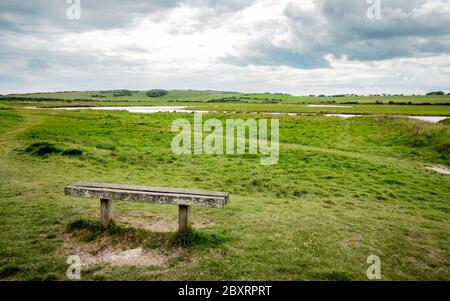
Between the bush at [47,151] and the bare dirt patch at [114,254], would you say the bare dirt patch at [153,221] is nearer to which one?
the bare dirt patch at [114,254]

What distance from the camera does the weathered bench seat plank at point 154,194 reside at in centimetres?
730

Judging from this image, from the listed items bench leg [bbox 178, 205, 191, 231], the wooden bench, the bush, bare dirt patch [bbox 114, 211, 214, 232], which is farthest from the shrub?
bench leg [bbox 178, 205, 191, 231]

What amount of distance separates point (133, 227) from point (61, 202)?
3400 millimetres

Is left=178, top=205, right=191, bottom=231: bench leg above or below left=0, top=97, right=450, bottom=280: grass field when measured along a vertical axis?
above

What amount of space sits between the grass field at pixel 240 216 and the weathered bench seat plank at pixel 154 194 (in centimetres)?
91

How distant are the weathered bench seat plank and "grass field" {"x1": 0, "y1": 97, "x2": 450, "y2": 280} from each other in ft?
3.00

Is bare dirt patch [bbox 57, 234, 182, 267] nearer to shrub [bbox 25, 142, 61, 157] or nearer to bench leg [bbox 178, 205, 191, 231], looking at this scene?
bench leg [bbox 178, 205, 191, 231]

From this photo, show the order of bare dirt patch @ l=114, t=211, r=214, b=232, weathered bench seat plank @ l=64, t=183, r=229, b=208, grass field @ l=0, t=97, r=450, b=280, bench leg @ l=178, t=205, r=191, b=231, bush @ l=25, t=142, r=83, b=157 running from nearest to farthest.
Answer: grass field @ l=0, t=97, r=450, b=280
weathered bench seat plank @ l=64, t=183, r=229, b=208
bench leg @ l=178, t=205, r=191, b=231
bare dirt patch @ l=114, t=211, r=214, b=232
bush @ l=25, t=142, r=83, b=157

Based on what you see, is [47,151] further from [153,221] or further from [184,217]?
[184,217]

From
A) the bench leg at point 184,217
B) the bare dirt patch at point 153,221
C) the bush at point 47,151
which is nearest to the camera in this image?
the bench leg at point 184,217

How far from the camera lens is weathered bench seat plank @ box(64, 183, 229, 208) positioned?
730cm

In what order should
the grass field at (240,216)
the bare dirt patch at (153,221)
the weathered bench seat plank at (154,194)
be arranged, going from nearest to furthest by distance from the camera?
the grass field at (240,216), the weathered bench seat plank at (154,194), the bare dirt patch at (153,221)

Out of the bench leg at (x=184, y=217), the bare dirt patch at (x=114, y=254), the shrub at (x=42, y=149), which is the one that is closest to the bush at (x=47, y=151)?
the shrub at (x=42, y=149)

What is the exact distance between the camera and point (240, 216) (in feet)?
32.3
